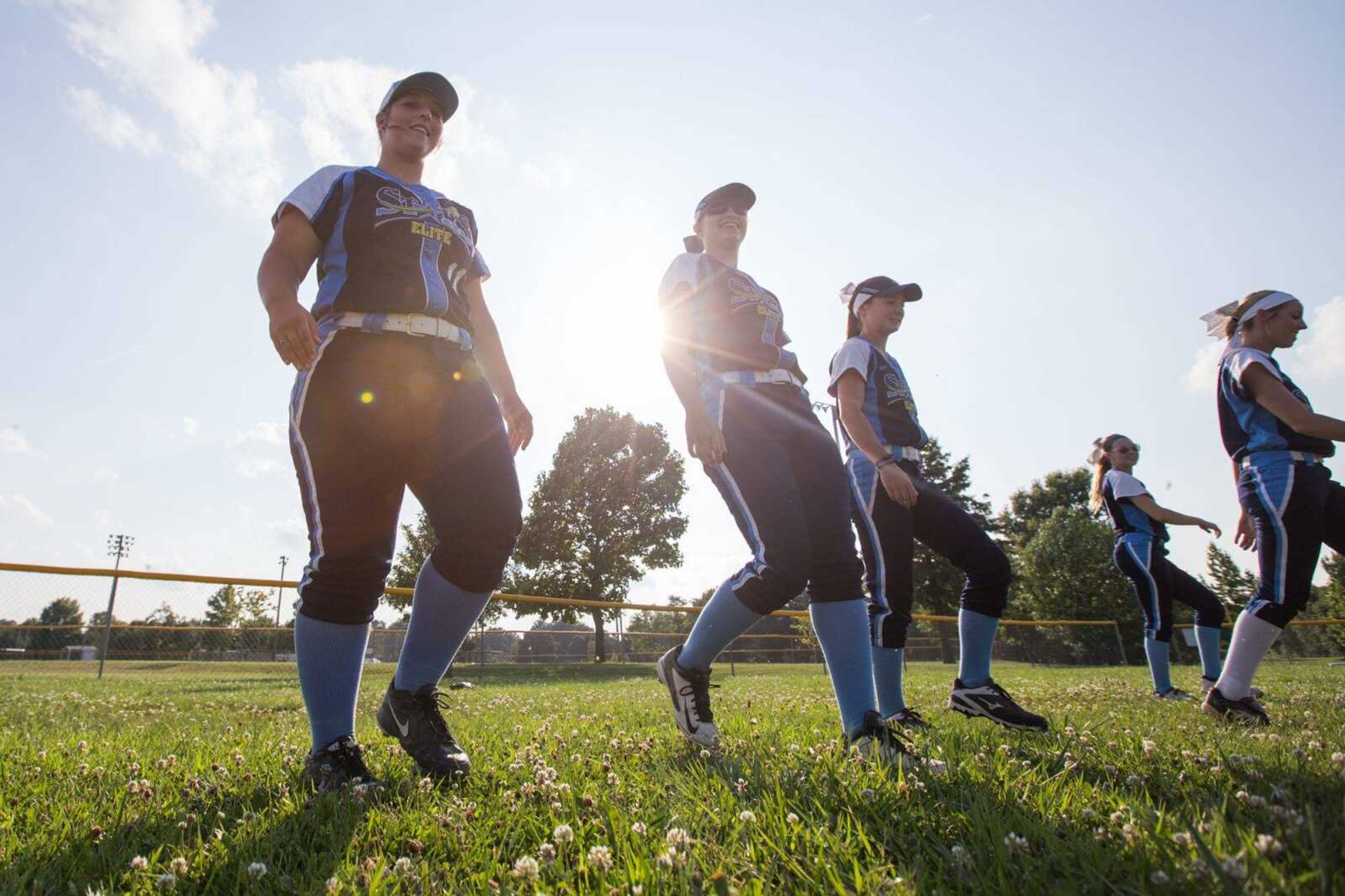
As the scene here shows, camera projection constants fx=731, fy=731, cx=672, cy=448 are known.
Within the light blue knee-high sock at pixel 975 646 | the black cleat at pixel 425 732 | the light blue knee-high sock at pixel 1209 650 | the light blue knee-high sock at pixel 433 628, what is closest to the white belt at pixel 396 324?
the light blue knee-high sock at pixel 433 628

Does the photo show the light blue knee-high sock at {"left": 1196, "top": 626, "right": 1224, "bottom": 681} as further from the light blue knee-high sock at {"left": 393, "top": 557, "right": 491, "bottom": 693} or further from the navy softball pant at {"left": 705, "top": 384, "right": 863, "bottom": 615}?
the light blue knee-high sock at {"left": 393, "top": 557, "right": 491, "bottom": 693}

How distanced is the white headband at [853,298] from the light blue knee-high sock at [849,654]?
7.39 feet

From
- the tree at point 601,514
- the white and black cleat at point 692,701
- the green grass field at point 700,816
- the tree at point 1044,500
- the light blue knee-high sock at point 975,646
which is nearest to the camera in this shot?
the green grass field at point 700,816

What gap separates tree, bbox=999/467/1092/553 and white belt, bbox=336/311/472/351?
6034 centimetres

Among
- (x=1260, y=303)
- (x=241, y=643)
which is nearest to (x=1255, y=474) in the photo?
(x=1260, y=303)

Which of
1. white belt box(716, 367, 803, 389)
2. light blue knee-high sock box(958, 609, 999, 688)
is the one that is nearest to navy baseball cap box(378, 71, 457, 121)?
white belt box(716, 367, 803, 389)

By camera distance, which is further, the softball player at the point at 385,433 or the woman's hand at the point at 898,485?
the woman's hand at the point at 898,485

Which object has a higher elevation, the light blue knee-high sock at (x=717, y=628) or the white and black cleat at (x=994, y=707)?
the light blue knee-high sock at (x=717, y=628)

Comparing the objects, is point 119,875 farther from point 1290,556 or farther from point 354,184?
point 1290,556

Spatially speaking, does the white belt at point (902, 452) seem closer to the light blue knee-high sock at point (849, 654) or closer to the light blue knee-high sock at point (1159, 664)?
the light blue knee-high sock at point (849, 654)

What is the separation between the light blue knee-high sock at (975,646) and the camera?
165 inches

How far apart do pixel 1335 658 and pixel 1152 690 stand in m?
25.7

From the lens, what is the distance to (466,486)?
2857 millimetres

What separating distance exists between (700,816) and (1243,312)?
5.07m
